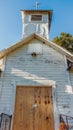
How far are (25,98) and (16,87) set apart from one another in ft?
1.87

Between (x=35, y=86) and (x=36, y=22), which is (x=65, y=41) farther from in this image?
(x=35, y=86)

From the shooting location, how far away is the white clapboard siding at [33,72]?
6.53 meters

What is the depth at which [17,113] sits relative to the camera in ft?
20.8

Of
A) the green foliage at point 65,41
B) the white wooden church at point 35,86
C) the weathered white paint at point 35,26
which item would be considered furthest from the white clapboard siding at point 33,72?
the green foliage at point 65,41

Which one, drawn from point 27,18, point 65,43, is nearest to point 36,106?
point 27,18

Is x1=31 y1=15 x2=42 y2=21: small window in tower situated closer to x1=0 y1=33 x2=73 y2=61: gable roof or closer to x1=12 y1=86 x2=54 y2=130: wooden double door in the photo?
x1=0 y1=33 x2=73 y2=61: gable roof

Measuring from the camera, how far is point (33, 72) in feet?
23.6

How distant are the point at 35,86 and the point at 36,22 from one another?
5104 millimetres

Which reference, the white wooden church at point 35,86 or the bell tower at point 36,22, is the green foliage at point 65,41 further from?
the white wooden church at point 35,86

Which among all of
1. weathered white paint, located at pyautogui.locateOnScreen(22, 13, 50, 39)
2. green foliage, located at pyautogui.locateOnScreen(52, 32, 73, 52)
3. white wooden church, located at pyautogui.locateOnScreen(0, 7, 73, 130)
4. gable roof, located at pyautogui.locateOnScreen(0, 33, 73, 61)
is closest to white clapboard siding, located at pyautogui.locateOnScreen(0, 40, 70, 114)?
white wooden church, located at pyautogui.locateOnScreen(0, 7, 73, 130)

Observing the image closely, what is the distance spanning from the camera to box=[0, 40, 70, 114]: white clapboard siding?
6.53m

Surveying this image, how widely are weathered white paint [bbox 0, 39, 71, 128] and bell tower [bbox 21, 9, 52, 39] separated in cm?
232

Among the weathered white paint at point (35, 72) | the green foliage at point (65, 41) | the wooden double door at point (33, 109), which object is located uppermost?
the green foliage at point (65, 41)

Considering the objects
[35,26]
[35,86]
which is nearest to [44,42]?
[35,86]
